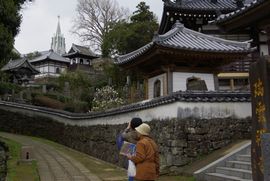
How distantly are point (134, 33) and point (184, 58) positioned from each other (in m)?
18.7

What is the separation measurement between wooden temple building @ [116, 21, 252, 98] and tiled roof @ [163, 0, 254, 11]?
3925mm

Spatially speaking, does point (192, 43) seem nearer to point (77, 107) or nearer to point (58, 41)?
point (77, 107)

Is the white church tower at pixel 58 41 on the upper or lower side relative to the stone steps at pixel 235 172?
upper

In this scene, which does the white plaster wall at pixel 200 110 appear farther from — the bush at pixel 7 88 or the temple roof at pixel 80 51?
the temple roof at pixel 80 51

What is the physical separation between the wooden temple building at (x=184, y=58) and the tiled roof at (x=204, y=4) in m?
3.92

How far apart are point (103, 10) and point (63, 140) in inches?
931

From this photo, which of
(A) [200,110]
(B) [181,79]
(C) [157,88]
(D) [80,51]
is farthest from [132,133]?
(D) [80,51]

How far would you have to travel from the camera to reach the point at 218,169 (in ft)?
33.5

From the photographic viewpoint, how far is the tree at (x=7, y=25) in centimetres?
1377

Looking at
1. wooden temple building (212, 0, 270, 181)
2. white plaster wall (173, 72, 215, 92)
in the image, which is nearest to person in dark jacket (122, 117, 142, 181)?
wooden temple building (212, 0, 270, 181)

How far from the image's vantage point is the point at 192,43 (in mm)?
16656

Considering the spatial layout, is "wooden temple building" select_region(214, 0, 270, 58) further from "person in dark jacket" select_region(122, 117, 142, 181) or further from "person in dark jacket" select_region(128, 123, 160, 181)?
"person in dark jacket" select_region(128, 123, 160, 181)

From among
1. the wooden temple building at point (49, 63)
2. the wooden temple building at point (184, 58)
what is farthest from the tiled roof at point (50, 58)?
the wooden temple building at point (184, 58)

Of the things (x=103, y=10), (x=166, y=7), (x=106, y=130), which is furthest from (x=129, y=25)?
(x=106, y=130)
